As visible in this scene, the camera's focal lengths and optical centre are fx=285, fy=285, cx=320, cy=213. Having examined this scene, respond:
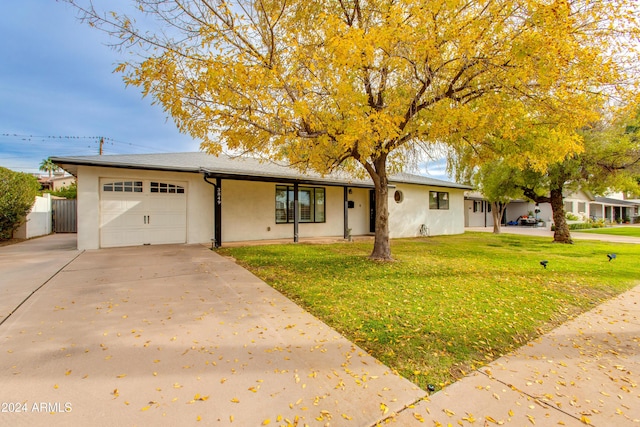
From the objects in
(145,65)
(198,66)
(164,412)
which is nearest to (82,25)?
(145,65)

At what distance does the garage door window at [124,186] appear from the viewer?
374 inches

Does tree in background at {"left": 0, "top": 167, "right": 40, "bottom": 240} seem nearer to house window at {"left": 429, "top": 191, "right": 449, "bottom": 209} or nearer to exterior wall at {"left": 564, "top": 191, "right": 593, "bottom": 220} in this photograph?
house window at {"left": 429, "top": 191, "right": 449, "bottom": 209}

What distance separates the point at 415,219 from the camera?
15.6 m

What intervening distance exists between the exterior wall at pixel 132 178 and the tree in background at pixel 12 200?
486 cm

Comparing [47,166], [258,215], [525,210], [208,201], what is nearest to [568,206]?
[525,210]

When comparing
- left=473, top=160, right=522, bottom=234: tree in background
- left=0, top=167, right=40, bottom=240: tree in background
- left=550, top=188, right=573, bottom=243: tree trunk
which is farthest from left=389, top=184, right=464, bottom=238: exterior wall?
left=0, top=167, right=40, bottom=240: tree in background

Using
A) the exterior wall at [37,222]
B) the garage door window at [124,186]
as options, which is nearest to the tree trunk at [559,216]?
the garage door window at [124,186]

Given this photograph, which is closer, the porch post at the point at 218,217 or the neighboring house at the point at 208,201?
the neighboring house at the point at 208,201

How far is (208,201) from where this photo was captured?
10.9m

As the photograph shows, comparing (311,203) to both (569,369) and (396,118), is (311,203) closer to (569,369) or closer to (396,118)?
(396,118)

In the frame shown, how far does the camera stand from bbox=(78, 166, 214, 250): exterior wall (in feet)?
29.5

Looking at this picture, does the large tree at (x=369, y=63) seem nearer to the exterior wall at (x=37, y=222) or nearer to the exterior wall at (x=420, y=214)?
the exterior wall at (x=420, y=214)

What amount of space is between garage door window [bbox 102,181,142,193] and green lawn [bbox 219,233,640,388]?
404cm

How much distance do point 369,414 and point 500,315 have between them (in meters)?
2.88
